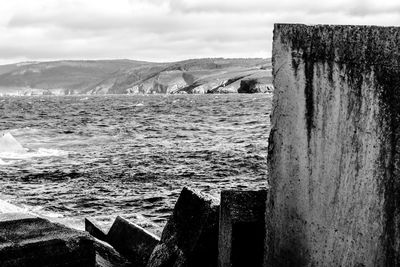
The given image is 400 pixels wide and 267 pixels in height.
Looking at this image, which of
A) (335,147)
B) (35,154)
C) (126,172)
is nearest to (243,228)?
(335,147)

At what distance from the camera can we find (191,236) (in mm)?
3803

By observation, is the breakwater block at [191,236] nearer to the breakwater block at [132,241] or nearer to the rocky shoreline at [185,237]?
the rocky shoreline at [185,237]

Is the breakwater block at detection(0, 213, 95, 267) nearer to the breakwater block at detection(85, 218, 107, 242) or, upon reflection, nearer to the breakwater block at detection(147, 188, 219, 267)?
the breakwater block at detection(147, 188, 219, 267)

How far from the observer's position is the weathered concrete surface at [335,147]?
8.06 ft

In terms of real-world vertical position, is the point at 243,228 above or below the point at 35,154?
above

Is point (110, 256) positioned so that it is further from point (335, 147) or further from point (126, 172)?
point (126, 172)

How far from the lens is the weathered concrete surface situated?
8.06ft

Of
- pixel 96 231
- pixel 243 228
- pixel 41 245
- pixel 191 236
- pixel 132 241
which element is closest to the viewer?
pixel 243 228

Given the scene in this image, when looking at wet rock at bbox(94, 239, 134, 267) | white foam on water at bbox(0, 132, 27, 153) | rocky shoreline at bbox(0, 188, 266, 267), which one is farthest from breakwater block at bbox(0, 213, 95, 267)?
white foam on water at bbox(0, 132, 27, 153)

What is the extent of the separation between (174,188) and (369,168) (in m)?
10.9

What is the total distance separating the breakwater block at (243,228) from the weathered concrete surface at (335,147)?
0.17 metres

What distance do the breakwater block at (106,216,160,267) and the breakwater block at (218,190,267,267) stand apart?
61.2 inches

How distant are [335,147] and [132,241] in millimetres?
2834

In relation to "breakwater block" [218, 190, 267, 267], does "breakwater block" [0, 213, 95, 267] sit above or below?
below
